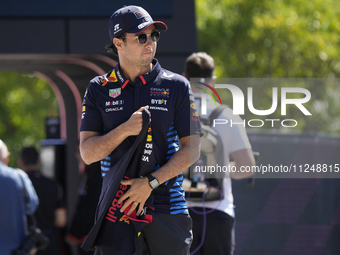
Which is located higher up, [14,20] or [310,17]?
[310,17]

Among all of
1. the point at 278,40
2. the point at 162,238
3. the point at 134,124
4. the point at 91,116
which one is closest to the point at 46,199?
the point at 91,116

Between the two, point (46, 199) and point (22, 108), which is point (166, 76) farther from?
point (22, 108)

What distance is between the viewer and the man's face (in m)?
2.59

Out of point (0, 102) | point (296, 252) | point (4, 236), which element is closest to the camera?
point (4, 236)

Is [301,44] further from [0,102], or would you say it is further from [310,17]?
[0,102]

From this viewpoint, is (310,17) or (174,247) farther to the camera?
(310,17)

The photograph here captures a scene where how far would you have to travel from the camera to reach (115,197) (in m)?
2.51

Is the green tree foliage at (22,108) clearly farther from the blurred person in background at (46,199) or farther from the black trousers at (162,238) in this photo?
the black trousers at (162,238)

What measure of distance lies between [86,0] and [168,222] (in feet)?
9.25

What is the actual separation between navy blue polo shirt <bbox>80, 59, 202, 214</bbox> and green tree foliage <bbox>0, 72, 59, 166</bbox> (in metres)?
15.9

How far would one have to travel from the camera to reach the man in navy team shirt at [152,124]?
98.6 inches

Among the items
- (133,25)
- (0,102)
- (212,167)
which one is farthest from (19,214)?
(0,102)

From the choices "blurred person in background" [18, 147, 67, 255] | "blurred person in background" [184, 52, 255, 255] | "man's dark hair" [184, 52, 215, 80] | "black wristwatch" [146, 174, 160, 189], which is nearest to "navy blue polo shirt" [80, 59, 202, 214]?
"black wristwatch" [146, 174, 160, 189]

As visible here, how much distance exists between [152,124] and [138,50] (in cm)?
40
